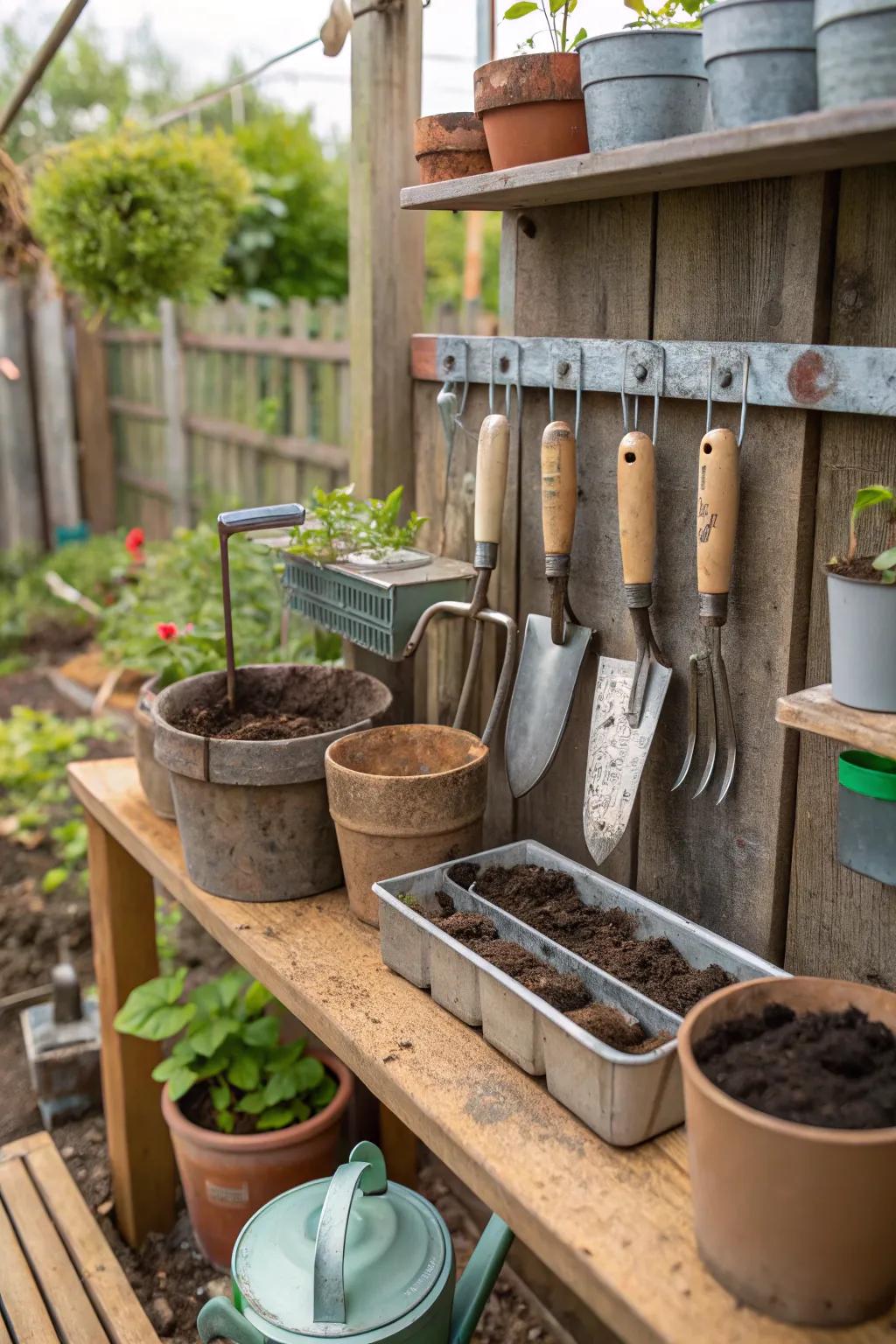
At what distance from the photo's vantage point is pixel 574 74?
129 cm

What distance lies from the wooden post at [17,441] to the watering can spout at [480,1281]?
6.23m

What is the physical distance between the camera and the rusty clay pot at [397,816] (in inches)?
57.2

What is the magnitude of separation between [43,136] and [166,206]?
8.13m

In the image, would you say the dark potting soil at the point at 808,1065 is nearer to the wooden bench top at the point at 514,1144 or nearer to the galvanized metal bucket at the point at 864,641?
the wooden bench top at the point at 514,1144

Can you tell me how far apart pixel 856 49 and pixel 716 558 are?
0.50 metres

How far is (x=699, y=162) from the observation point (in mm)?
1107

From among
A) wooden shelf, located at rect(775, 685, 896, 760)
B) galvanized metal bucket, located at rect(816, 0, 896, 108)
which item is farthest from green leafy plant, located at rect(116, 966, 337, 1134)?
galvanized metal bucket, located at rect(816, 0, 896, 108)

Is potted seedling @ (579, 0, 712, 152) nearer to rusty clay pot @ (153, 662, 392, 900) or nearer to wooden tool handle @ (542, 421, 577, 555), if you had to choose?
wooden tool handle @ (542, 421, 577, 555)

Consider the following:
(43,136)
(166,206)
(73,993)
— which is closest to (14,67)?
(43,136)

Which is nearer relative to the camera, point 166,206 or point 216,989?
point 216,989

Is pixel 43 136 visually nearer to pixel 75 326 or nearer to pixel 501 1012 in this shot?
pixel 75 326

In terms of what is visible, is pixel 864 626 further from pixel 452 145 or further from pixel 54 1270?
pixel 54 1270

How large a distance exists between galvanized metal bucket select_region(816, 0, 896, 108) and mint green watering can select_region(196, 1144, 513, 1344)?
119 cm

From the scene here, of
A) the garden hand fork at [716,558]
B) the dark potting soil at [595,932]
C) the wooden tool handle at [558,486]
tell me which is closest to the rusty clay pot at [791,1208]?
the dark potting soil at [595,932]
